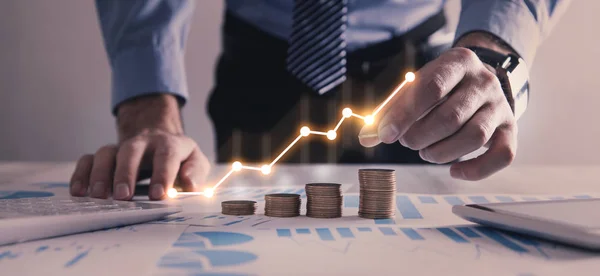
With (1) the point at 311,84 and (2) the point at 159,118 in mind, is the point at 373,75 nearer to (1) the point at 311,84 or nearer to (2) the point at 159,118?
(1) the point at 311,84

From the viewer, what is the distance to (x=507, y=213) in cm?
69

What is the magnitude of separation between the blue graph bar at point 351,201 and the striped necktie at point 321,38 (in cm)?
52

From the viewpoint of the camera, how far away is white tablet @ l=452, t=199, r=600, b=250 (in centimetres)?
59

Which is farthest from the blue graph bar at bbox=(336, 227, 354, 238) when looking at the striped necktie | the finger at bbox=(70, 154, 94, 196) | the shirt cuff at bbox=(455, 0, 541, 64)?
the striped necktie

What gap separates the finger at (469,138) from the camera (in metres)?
0.92

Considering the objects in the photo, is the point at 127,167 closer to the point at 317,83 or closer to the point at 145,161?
the point at 145,161

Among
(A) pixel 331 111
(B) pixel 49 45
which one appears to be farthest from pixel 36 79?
(A) pixel 331 111

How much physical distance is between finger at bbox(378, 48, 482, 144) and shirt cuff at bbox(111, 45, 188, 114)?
805mm

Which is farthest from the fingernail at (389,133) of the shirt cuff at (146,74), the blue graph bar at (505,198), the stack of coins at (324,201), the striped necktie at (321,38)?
the shirt cuff at (146,74)

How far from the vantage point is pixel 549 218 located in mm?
643

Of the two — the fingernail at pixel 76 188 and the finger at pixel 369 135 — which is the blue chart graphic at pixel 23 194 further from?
the finger at pixel 369 135

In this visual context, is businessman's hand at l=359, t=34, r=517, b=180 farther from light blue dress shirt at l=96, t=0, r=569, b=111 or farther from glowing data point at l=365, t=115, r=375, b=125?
light blue dress shirt at l=96, t=0, r=569, b=111

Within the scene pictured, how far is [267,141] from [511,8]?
83 cm

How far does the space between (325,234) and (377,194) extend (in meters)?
0.18
